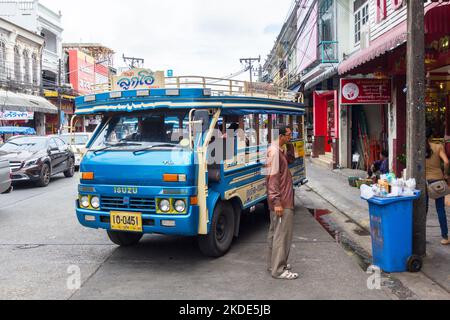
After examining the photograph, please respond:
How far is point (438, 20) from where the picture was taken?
6977 mm

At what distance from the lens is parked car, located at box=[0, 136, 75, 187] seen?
13.3 meters

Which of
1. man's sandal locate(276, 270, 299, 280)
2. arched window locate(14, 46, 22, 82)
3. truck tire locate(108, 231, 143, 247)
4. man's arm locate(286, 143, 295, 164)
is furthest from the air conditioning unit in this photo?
arched window locate(14, 46, 22, 82)

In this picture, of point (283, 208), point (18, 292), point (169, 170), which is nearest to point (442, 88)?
point (283, 208)

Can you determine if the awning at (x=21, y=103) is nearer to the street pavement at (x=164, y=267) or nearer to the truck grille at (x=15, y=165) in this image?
the truck grille at (x=15, y=165)

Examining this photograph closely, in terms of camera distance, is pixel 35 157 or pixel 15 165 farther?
pixel 35 157

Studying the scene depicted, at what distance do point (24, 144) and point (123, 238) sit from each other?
31.2 feet

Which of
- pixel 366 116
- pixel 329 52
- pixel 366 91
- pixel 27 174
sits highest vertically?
pixel 329 52

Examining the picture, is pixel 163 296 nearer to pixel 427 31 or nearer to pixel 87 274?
pixel 87 274

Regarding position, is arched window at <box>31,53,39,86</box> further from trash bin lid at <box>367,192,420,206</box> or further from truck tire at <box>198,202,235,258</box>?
trash bin lid at <box>367,192,420,206</box>

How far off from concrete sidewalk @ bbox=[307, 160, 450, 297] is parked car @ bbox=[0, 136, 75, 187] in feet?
27.4

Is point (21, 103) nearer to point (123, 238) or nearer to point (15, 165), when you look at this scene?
point (15, 165)

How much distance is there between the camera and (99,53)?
53.5 meters

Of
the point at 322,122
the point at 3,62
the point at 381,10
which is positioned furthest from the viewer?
the point at 3,62

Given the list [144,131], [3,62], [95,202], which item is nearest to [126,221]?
[95,202]
